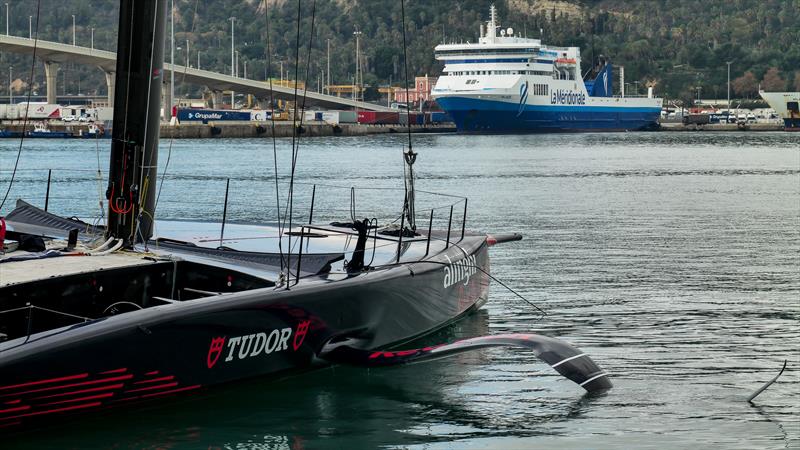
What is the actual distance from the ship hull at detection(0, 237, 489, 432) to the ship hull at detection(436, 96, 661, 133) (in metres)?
80.9

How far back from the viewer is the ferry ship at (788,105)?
353 ft

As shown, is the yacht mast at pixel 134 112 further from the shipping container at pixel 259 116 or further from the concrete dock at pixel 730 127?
the concrete dock at pixel 730 127

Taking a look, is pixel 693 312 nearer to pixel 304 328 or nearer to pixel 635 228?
pixel 304 328

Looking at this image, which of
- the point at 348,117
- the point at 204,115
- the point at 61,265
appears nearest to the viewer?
the point at 61,265

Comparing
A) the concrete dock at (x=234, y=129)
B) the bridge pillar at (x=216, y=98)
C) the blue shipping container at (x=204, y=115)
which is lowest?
the concrete dock at (x=234, y=129)

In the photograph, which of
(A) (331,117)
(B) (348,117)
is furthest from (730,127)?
(A) (331,117)

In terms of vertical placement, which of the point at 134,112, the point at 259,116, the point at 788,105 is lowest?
the point at 134,112

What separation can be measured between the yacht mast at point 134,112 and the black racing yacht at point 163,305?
10mm

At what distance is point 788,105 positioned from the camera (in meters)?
108

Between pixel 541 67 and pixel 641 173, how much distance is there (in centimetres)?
5153

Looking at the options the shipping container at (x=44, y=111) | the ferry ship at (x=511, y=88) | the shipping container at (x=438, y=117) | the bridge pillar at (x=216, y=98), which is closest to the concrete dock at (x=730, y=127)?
the ferry ship at (x=511, y=88)

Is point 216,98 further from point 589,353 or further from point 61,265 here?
point 61,265

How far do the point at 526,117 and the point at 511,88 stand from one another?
3226mm

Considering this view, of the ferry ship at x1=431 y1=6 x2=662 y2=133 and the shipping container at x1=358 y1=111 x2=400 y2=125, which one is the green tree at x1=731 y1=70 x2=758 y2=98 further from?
the ferry ship at x1=431 y1=6 x2=662 y2=133
